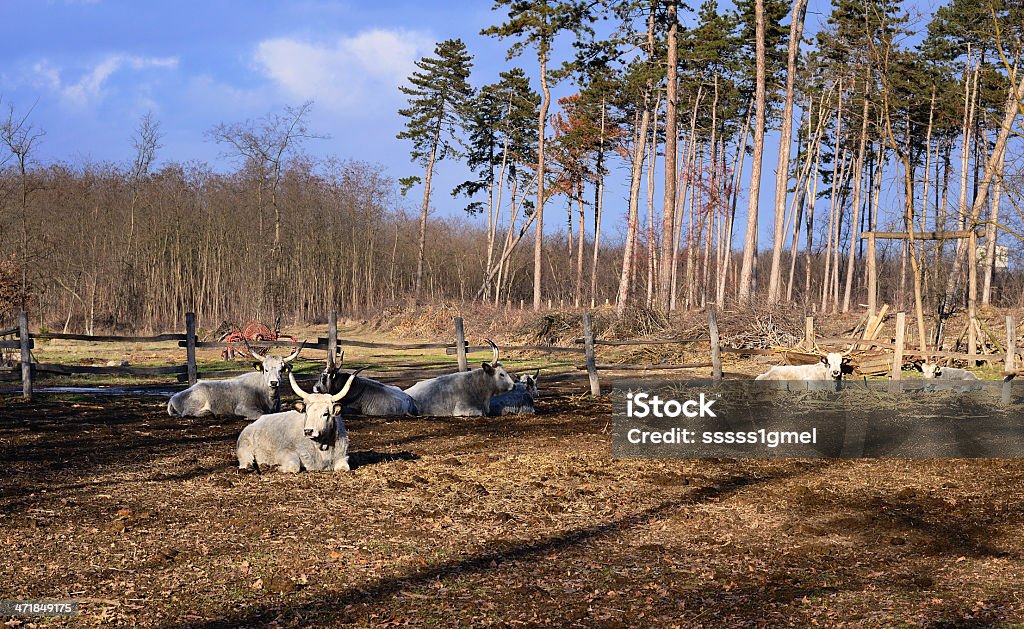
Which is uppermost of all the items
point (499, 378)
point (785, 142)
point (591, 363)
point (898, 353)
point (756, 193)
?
point (785, 142)

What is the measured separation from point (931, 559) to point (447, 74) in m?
33.9

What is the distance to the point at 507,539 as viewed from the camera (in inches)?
224

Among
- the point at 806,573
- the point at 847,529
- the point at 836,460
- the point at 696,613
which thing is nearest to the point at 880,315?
the point at 836,460

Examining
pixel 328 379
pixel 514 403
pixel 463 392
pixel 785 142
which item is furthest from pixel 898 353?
pixel 785 142

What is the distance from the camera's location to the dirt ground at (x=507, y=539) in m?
4.42

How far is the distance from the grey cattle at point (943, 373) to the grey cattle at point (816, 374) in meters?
1.68

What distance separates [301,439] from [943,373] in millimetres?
9309

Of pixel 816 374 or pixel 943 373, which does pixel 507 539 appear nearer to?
pixel 816 374

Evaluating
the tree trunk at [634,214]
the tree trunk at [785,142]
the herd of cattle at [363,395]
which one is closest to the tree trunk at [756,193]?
the tree trunk at [785,142]

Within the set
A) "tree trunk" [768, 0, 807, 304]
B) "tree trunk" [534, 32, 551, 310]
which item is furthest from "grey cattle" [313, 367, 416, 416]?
"tree trunk" [534, 32, 551, 310]

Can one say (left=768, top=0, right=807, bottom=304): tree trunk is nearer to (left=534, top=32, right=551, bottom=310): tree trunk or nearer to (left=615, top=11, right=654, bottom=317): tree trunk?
(left=615, top=11, right=654, bottom=317): tree trunk

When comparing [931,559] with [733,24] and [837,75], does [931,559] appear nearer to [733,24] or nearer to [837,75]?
[733,24]

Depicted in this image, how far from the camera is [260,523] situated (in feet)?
19.6

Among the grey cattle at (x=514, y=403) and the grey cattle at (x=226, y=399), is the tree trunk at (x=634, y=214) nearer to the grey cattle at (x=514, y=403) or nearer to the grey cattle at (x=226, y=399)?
the grey cattle at (x=514, y=403)
